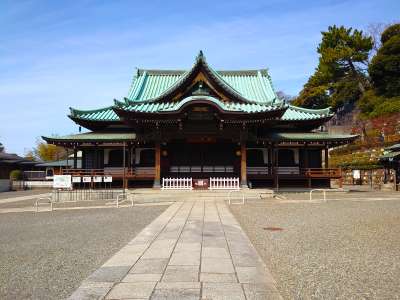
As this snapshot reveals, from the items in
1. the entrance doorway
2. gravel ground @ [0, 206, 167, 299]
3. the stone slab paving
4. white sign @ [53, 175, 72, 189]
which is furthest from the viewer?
the entrance doorway

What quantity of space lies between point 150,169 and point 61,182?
7.08m

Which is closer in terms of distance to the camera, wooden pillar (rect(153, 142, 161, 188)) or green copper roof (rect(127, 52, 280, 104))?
wooden pillar (rect(153, 142, 161, 188))

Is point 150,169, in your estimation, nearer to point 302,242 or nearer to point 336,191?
point 336,191

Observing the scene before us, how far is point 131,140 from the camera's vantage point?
26172 millimetres

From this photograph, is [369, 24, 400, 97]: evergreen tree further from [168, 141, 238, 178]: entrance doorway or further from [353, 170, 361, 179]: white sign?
[168, 141, 238, 178]: entrance doorway

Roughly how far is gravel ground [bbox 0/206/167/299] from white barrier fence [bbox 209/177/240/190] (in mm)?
9957

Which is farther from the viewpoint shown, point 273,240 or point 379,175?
point 379,175

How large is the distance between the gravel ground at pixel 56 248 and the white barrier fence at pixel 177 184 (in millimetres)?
9313

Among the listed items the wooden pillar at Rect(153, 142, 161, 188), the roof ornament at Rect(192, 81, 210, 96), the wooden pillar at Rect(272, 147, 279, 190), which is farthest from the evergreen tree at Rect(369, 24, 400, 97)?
the wooden pillar at Rect(153, 142, 161, 188)

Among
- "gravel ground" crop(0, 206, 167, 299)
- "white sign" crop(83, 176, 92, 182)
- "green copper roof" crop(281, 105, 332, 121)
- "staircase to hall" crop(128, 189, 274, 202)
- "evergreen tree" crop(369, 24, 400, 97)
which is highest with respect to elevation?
"evergreen tree" crop(369, 24, 400, 97)

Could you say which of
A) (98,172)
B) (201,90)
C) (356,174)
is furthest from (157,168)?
(356,174)

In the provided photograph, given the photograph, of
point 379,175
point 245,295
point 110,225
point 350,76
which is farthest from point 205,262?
point 350,76

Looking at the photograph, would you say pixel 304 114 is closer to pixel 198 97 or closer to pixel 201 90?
pixel 201 90

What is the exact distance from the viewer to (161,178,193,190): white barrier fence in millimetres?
24344
